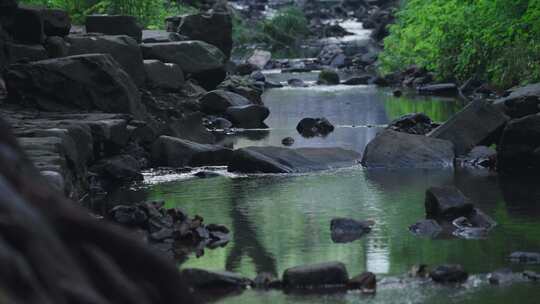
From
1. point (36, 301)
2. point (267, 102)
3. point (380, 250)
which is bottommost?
point (267, 102)

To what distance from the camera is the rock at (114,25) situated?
24203 mm

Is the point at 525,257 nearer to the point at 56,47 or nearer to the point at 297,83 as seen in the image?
the point at 56,47

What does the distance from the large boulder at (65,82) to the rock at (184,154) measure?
3.22 ft

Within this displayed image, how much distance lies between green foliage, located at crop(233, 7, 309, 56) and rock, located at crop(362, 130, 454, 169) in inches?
1044

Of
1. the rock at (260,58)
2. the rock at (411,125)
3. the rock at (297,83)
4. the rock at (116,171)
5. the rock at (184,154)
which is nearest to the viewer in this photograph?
the rock at (116,171)

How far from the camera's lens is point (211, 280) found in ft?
33.1

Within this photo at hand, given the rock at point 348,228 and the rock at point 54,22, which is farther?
the rock at point 54,22

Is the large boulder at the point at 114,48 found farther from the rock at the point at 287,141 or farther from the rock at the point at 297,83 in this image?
the rock at the point at 297,83

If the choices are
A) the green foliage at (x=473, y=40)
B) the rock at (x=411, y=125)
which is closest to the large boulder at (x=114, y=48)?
the rock at (x=411, y=125)

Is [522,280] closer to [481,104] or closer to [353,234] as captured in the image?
[353,234]

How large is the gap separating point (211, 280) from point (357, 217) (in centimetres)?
351

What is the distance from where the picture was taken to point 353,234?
486 inches

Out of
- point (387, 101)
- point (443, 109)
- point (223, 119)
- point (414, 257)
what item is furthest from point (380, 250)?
point (387, 101)

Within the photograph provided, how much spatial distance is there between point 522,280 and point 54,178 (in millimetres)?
4480
